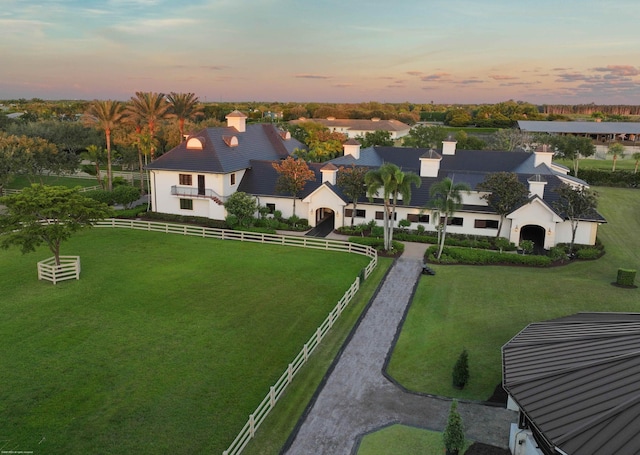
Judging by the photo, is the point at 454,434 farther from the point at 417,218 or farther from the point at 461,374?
the point at 417,218

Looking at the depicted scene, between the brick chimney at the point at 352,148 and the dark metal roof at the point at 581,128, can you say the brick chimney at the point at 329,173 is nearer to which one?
the brick chimney at the point at 352,148

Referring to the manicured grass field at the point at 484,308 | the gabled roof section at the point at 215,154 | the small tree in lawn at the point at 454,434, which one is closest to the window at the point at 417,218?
the manicured grass field at the point at 484,308

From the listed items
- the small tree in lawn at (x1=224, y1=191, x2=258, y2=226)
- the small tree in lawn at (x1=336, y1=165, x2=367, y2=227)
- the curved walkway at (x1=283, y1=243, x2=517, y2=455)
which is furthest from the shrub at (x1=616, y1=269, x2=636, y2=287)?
the small tree in lawn at (x1=224, y1=191, x2=258, y2=226)

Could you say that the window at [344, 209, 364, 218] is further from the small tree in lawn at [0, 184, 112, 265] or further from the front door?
the small tree in lawn at [0, 184, 112, 265]

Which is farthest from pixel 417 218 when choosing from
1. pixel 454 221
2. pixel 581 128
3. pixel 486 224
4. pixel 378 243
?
pixel 581 128

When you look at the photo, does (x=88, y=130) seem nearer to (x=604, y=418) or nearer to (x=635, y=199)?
(x=635, y=199)

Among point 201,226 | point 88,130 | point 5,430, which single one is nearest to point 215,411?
point 5,430

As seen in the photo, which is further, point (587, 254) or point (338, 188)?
point (338, 188)
